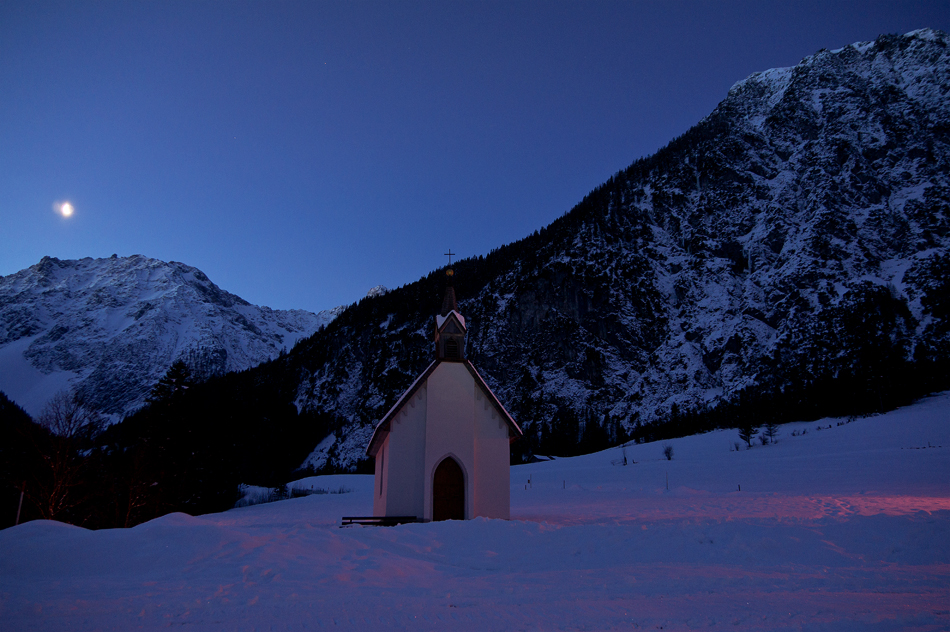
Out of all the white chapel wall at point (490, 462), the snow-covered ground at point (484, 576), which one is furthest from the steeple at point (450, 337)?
the snow-covered ground at point (484, 576)

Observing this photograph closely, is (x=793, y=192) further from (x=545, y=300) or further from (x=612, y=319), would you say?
(x=545, y=300)

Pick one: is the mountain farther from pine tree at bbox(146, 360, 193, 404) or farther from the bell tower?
the bell tower

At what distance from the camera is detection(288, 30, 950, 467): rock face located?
281 feet

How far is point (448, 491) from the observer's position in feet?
69.4

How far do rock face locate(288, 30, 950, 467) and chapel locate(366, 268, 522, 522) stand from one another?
228ft

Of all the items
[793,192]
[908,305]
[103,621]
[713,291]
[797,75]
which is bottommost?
[103,621]

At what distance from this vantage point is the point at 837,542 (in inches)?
476

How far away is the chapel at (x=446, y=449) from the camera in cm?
2092

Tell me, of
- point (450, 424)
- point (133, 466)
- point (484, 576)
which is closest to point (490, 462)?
point (450, 424)

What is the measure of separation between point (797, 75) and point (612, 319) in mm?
73968

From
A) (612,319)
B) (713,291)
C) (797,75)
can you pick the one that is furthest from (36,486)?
(797,75)

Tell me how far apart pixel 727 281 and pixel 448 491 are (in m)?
93.4

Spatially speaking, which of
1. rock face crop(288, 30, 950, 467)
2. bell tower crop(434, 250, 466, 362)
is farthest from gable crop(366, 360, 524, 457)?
rock face crop(288, 30, 950, 467)

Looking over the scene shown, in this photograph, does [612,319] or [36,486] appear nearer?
[36,486]
